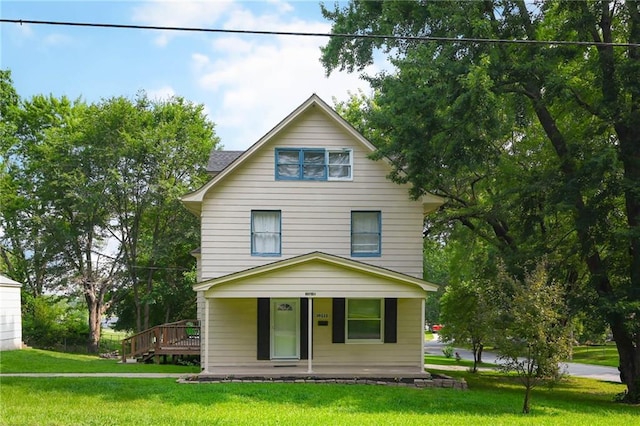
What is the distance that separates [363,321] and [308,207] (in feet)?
13.9

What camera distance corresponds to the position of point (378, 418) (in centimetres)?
1142

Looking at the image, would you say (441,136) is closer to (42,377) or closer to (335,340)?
(335,340)

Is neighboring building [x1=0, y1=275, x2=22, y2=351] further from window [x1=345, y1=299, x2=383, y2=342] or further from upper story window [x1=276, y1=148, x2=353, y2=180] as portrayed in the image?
window [x1=345, y1=299, x2=383, y2=342]

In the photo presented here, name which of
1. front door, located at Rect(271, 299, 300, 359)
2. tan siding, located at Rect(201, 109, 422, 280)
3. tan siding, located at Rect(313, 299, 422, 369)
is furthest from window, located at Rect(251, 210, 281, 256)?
tan siding, located at Rect(313, 299, 422, 369)

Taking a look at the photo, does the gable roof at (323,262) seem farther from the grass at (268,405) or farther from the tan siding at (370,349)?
the grass at (268,405)

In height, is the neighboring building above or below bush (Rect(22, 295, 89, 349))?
above

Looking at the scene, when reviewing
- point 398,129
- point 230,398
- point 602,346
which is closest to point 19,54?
point 398,129

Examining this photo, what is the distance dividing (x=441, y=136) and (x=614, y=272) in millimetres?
7414

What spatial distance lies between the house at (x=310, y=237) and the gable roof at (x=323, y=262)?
878mm

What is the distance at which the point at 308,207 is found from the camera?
1892cm

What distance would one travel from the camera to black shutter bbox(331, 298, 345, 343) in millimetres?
18578

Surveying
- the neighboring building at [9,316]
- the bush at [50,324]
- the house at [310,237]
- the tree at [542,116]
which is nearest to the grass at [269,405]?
the house at [310,237]

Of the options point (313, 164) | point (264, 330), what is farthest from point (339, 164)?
point (264, 330)

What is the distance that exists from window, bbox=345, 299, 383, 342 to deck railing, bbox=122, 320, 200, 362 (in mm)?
7604
